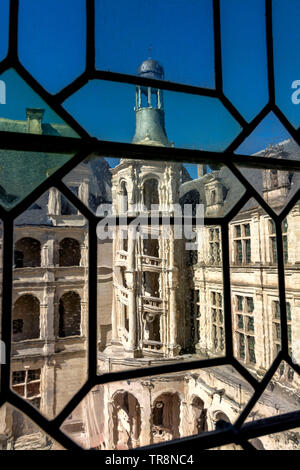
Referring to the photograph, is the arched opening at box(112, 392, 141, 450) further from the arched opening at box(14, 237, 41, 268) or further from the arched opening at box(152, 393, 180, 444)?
the arched opening at box(14, 237, 41, 268)

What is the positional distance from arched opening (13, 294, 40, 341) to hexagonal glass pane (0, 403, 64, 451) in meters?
0.38

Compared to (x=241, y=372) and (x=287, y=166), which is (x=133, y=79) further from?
(x=241, y=372)

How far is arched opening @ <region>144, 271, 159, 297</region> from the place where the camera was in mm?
5687

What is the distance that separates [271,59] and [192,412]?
3.78 m

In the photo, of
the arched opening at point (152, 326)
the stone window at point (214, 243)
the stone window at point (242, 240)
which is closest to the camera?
the stone window at point (214, 243)

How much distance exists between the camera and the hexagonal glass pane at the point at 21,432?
57 centimetres

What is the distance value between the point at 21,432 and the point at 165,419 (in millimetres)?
4004

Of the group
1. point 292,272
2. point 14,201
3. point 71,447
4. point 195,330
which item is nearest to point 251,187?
point 14,201

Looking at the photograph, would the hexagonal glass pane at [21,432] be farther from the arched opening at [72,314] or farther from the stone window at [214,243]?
the stone window at [214,243]

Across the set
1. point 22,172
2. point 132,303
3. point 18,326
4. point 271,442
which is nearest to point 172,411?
point 132,303

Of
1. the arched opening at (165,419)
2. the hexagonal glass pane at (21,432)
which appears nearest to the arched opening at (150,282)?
the arched opening at (165,419)

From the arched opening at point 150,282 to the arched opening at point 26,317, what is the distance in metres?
4.19

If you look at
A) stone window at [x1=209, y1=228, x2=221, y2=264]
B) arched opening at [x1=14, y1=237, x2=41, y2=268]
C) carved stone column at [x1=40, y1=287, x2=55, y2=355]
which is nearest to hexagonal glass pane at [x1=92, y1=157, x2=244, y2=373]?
stone window at [x1=209, y1=228, x2=221, y2=264]

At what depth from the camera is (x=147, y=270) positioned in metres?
5.04
